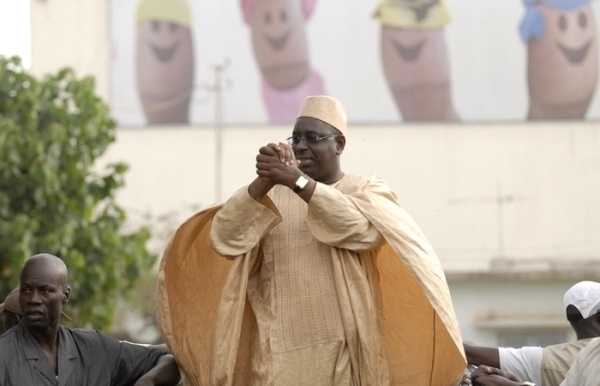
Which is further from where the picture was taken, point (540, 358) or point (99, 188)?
point (99, 188)

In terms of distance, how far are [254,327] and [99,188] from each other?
36.0 feet

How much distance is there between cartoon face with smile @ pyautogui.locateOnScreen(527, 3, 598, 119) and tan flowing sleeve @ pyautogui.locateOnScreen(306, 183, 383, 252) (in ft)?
101

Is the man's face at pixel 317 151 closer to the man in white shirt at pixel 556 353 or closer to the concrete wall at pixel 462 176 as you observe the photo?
the man in white shirt at pixel 556 353

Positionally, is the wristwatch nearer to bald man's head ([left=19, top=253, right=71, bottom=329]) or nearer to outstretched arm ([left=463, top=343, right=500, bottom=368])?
bald man's head ([left=19, top=253, right=71, bottom=329])

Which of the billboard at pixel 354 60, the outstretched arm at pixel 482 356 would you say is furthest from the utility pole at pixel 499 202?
the outstretched arm at pixel 482 356

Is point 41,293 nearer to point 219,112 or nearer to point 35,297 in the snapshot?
point 35,297

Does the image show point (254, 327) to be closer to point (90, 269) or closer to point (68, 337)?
point (68, 337)

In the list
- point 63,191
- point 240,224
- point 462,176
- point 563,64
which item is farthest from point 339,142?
point 563,64

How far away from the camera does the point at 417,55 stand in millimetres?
36344

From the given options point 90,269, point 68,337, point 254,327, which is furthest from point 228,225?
point 90,269

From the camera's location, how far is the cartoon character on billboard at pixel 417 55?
35.9 metres

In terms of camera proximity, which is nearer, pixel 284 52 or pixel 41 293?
pixel 41 293

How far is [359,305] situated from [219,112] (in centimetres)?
2958

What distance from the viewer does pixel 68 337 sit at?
20.6 feet
